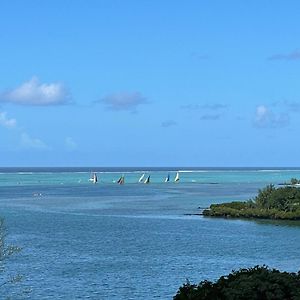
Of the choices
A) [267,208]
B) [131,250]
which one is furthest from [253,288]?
[267,208]

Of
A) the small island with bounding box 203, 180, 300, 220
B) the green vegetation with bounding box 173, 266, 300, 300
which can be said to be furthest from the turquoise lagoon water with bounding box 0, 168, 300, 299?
the green vegetation with bounding box 173, 266, 300, 300

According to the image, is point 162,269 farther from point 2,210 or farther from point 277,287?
point 2,210

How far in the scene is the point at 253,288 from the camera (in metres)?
25.7

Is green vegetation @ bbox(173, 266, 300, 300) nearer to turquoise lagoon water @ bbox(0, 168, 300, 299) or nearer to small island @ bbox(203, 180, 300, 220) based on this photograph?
turquoise lagoon water @ bbox(0, 168, 300, 299)

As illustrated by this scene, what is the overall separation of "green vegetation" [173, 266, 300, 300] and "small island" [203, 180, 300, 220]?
79037 millimetres

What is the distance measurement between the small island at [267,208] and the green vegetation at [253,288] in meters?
79.0

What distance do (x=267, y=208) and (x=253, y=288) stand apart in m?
84.9

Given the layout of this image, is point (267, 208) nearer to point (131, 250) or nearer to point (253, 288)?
point (131, 250)

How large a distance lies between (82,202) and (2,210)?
2494 cm

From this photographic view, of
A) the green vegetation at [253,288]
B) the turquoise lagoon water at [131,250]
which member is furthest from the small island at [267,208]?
the green vegetation at [253,288]

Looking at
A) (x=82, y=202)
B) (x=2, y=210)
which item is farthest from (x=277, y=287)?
(x=82, y=202)

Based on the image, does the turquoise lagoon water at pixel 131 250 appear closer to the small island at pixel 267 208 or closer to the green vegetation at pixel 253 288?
the small island at pixel 267 208

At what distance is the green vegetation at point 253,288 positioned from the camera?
25.5m

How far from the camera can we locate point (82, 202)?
456ft
